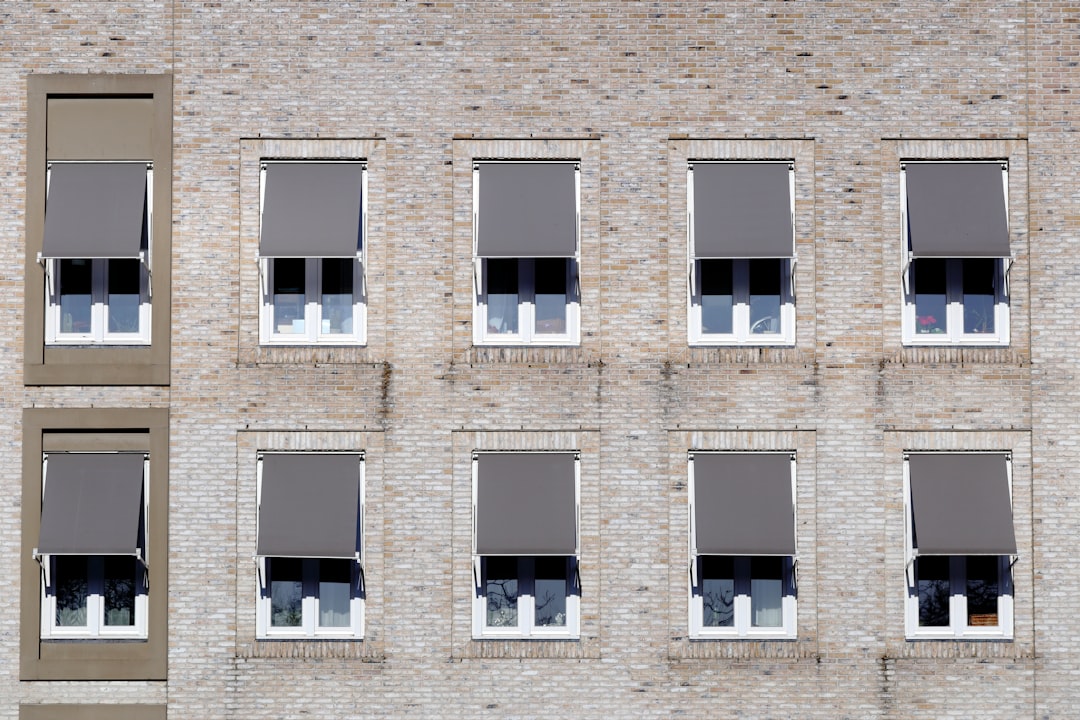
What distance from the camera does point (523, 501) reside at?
38.6 ft

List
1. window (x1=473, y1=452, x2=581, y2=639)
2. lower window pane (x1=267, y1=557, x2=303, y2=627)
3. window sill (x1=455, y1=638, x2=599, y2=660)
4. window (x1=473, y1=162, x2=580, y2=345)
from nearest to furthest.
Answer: window (x1=473, y1=452, x2=581, y2=639) → window (x1=473, y1=162, x2=580, y2=345) → window sill (x1=455, y1=638, x2=599, y2=660) → lower window pane (x1=267, y1=557, x2=303, y2=627)

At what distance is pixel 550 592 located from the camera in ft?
40.0

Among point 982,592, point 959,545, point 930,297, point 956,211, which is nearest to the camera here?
point 959,545

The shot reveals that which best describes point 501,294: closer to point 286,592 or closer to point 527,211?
point 527,211

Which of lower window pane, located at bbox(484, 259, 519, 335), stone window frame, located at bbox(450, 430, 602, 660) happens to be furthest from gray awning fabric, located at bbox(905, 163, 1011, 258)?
lower window pane, located at bbox(484, 259, 519, 335)

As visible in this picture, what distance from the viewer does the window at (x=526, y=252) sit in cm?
1188

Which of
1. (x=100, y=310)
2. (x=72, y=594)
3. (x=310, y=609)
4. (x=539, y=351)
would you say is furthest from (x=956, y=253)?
(x=72, y=594)

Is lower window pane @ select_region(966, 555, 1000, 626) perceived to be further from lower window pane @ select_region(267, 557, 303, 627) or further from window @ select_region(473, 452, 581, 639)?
lower window pane @ select_region(267, 557, 303, 627)

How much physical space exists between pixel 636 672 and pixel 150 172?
8.80 m

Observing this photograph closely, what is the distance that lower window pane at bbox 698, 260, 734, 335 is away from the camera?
12.3 metres

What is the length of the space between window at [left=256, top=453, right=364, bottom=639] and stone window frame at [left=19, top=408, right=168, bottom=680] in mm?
1260

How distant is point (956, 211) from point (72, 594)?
12.0 m

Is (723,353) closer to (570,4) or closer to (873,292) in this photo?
(873,292)

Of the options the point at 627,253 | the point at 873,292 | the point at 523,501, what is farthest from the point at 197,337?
the point at 873,292
